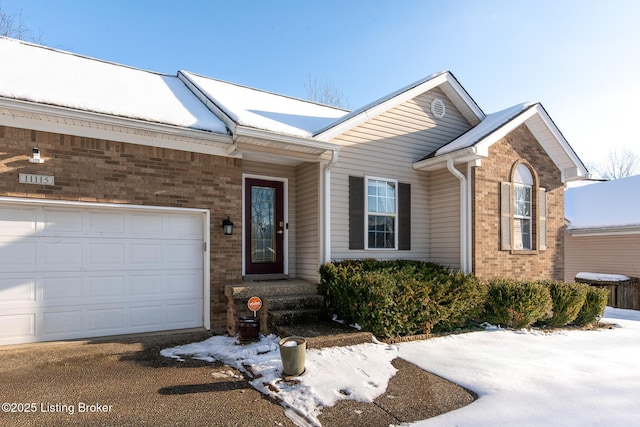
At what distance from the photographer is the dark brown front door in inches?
319

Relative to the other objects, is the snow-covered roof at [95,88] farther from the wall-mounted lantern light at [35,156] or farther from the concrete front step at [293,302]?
the concrete front step at [293,302]

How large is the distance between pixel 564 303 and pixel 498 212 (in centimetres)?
222

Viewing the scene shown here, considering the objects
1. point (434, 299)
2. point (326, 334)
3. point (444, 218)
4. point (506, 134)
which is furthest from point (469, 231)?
point (326, 334)

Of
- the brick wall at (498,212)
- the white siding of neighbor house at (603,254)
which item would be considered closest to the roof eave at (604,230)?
the white siding of neighbor house at (603,254)

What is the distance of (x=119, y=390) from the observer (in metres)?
4.21

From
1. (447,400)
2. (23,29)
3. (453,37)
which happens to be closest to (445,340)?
(447,400)

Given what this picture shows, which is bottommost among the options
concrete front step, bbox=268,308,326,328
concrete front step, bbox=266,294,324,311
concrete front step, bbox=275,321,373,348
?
concrete front step, bbox=275,321,373,348

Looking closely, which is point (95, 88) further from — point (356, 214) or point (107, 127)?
point (356, 214)

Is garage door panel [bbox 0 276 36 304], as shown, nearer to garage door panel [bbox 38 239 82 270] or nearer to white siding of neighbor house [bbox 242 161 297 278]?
garage door panel [bbox 38 239 82 270]

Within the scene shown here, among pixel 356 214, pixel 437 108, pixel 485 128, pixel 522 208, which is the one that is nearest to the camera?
pixel 356 214

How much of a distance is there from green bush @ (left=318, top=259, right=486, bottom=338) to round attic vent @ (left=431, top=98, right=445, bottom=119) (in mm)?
4103

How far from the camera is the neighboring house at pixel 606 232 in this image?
1278 centimetres

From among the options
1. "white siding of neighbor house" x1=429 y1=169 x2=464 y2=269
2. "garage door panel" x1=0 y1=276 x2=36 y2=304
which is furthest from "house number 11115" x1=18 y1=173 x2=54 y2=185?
"white siding of neighbor house" x1=429 y1=169 x2=464 y2=269

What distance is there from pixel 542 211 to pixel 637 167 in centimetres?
3150
